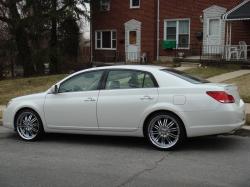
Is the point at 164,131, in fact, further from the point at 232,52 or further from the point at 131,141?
the point at 232,52

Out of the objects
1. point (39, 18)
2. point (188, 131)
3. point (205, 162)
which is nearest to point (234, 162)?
point (205, 162)

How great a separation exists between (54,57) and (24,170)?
2438cm

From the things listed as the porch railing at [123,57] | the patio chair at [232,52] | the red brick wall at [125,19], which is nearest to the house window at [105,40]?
the red brick wall at [125,19]

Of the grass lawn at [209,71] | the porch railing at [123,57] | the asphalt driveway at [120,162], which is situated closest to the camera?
the asphalt driveway at [120,162]

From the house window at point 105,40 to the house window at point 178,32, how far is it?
4.96 m

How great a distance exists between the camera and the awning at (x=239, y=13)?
25.0 m

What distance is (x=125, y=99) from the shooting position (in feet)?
28.0

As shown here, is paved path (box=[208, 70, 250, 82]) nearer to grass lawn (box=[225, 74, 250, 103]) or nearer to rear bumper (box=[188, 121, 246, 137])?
grass lawn (box=[225, 74, 250, 103])

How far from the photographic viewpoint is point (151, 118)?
27.5 ft

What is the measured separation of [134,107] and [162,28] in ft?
76.4

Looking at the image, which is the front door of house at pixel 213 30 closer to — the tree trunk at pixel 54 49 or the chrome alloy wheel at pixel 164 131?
the tree trunk at pixel 54 49

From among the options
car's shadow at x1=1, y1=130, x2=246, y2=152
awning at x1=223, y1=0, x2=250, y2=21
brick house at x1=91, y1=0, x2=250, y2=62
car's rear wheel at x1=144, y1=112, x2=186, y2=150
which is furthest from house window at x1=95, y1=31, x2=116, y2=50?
car's rear wheel at x1=144, y1=112, x2=186, y2=150

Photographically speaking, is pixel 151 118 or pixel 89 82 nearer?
pixel 151 118

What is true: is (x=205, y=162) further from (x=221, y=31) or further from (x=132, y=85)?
(x=221, y=31)
